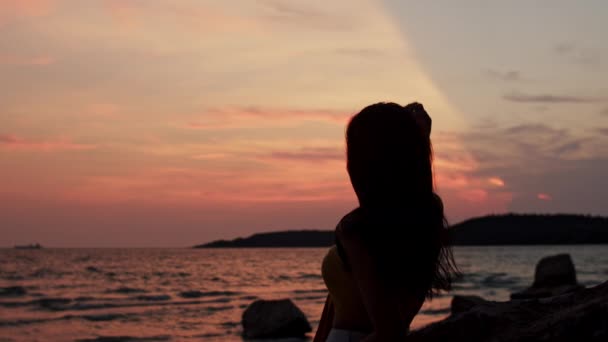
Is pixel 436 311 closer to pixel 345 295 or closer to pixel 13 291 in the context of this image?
pixel 345 295

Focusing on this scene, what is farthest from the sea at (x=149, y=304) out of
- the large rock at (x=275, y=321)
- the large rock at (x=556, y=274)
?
the large rock at (x=556, y=274)

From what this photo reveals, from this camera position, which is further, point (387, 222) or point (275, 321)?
point (275, 321)

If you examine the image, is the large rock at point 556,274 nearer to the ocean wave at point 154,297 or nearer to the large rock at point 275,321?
the large rock at point 275,321

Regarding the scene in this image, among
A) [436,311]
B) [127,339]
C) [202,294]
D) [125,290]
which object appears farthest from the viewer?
→ [125,290]

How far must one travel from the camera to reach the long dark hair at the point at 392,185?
271 cm

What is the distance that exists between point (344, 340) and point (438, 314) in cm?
1975

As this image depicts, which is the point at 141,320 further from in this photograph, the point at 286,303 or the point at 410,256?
the point at 410,256

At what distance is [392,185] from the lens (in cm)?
273

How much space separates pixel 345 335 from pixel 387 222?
550mm

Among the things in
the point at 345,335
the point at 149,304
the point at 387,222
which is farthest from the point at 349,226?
the point at 149,304

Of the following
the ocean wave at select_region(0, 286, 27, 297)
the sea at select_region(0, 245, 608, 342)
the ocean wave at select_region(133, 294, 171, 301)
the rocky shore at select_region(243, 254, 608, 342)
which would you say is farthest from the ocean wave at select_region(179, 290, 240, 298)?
the rocky shore at select_region(243, 254, 608, 342)

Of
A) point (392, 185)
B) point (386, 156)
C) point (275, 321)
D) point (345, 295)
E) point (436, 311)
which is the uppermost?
point (386, 156)

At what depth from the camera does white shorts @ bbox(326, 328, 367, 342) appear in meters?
2.93

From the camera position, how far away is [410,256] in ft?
9.29
